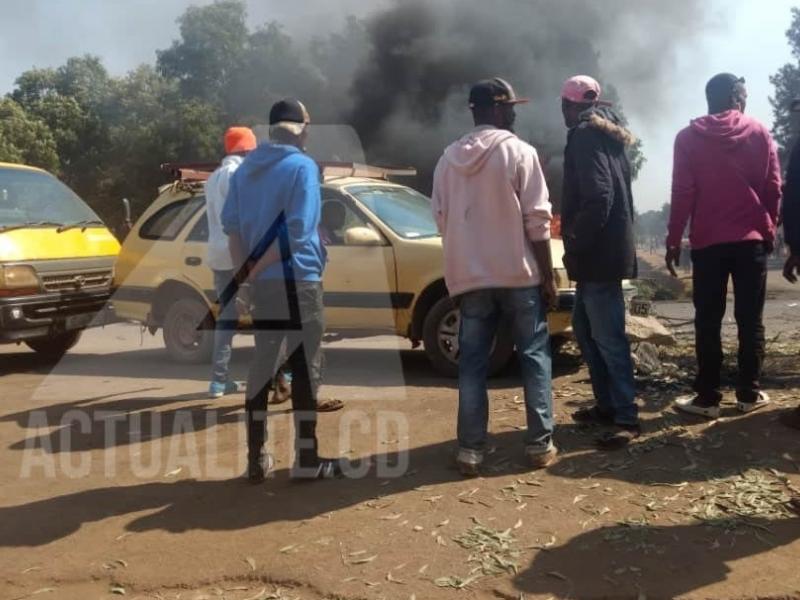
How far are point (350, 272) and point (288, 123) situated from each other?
2.81 m

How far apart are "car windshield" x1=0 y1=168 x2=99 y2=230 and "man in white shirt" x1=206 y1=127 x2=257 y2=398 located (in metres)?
2.95

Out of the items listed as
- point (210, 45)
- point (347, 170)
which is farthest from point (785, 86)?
point (347, 170)

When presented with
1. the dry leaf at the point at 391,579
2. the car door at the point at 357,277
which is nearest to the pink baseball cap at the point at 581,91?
the dry leaf at the point at 391,579

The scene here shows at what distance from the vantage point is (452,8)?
2369cm

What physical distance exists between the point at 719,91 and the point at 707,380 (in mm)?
1629

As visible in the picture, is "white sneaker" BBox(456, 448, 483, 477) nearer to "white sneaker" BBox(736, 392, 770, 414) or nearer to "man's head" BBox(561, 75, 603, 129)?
"white sneaker" BBox(736, 392, 770, 414)

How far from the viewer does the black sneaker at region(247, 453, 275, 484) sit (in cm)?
416

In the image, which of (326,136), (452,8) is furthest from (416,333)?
(452,8)

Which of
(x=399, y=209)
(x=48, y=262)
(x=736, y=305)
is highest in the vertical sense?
(x=399, y=209)

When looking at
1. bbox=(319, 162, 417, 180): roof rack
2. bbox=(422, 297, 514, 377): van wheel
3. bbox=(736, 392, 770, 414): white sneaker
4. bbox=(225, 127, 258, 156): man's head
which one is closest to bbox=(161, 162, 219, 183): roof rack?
bbox=(319, 162, 417, 180): roof rack

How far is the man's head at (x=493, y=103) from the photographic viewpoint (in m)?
4.00

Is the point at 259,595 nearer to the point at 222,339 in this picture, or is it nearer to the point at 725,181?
the point at 222,339

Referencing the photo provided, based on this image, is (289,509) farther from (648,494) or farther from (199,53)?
(199,53)

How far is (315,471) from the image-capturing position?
412 centimetres
